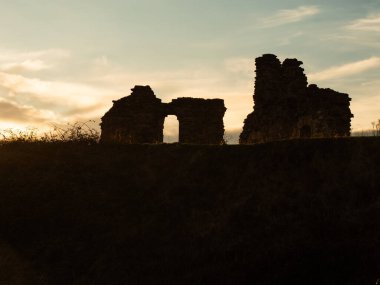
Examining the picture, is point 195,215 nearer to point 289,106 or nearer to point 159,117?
point 289,106

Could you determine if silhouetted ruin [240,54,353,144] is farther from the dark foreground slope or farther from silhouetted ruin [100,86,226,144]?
the dark foreground slope

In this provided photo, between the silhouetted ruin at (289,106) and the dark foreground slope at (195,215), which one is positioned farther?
the silhouetted ruin at (289,106)

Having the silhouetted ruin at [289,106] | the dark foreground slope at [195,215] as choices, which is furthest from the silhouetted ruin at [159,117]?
the dark foreground slope at [195,215]

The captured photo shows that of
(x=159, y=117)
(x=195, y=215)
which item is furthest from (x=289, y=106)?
(x=195, y=215)

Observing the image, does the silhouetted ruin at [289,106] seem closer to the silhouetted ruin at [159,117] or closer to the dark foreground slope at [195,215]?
the silhouetted ruin at [159,117]

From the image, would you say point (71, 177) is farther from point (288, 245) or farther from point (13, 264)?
point (288, 245)

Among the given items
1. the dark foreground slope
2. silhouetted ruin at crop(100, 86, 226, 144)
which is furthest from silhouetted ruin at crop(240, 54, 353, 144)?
the dark foreground slope

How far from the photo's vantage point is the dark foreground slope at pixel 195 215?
11.1 m

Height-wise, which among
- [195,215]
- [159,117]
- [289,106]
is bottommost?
[195,215]

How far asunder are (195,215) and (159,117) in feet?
48.7

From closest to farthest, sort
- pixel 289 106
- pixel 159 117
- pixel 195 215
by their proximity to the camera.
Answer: pixel 195 215, pixel 289 106, pixel 159 117

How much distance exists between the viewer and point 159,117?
2789cm

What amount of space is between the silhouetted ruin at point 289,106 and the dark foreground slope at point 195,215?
996cm

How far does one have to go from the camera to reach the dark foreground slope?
1115 cm
